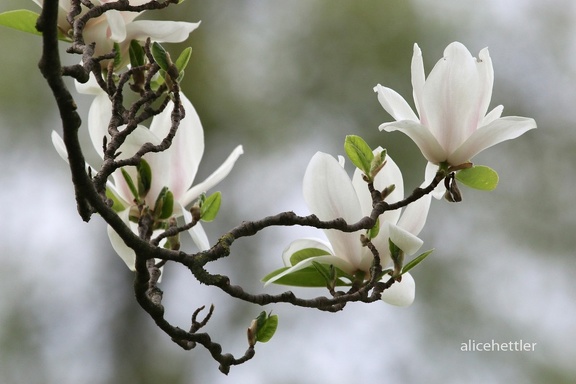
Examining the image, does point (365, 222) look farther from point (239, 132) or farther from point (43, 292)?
point (239, 132)

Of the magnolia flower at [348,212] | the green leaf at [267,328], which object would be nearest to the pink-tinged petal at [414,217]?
the magnolia flower at [348,212]

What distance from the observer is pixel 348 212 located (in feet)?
2.17

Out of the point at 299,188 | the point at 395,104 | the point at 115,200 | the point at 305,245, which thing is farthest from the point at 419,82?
the point at 299,188

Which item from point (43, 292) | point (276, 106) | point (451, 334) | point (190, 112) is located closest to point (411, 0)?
point (276, 106)

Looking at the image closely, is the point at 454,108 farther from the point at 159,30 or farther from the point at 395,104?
the point at 159,30

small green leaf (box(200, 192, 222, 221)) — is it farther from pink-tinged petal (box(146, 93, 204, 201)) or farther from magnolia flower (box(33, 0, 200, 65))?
magnolia flower (box(33, 0, 200, 65))

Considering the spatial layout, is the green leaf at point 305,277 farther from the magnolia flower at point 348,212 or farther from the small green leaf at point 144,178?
the small green leaf at point 144,178

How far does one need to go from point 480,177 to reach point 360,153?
0.33 ft

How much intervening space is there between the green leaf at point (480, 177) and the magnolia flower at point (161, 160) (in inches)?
7.8

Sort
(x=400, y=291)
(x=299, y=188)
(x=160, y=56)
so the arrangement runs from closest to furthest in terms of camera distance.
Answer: (x=160, y=56) → (x=400, y=291) → (x=299, y=188)

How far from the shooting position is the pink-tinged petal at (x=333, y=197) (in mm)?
660

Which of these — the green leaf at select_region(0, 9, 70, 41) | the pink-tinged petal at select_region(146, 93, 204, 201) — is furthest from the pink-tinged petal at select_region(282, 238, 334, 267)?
the green leaf at select_region(0, 9, 70, 41)

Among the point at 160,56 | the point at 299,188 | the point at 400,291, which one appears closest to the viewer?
the point at 160,56

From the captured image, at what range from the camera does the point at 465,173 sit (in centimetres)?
65
